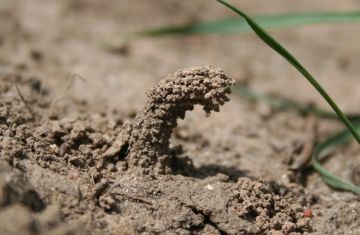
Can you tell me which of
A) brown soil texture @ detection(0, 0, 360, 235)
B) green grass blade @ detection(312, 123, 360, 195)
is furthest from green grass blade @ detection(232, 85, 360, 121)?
green grass blade @ detection(312, 123, 360, 195)

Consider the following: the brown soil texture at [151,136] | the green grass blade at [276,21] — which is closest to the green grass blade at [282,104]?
the brown soil texture at [151,136]

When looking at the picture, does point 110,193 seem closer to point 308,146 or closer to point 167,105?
point 167,105

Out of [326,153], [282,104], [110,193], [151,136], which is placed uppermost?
[282,104]

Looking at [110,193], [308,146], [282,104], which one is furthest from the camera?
[282,104]

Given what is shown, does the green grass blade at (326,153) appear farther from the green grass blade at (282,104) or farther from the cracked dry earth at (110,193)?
the green grass blade at (282,104)

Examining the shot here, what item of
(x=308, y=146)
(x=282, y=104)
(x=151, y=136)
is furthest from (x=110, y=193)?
(x=282, y=104)

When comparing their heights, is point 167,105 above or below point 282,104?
below

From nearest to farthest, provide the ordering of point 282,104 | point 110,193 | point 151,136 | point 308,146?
point 110,193 < point 151,136 < point 308,146 < point 282,104
